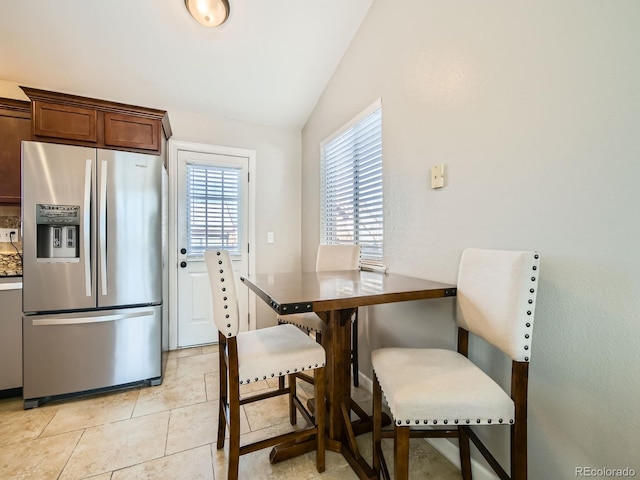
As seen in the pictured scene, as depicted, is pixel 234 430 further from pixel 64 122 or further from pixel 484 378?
pixel 64 122

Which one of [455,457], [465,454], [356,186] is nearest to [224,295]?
[465,454]

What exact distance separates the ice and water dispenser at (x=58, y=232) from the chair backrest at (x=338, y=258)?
5.73ft

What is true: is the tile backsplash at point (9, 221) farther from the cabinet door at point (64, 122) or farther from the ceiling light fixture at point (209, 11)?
the ceiling light fixture at point (209, 11)

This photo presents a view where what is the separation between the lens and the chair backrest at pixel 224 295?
125 cm

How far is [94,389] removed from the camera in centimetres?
209

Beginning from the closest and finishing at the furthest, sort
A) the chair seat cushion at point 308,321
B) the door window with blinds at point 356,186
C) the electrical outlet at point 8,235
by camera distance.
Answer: the chair seat cushion at point 308,321, the door window with blinds at point 356,186, the electrical outlet at point 8,235

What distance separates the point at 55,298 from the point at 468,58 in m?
2.92

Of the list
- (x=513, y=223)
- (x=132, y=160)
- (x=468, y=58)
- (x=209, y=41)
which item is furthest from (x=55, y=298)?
(x=468, y=58)

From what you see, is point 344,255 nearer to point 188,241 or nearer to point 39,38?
point 188,241

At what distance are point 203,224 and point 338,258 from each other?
5.23 feet

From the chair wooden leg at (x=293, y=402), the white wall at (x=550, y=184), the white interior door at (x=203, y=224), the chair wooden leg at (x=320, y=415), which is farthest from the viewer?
the white interior door at (x=203, y=224)

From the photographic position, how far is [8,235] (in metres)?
2.41

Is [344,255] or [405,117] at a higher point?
[405,117]

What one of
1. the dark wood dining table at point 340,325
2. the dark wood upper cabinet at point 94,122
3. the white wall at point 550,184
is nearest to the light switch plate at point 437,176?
the white wall at point 550,184
